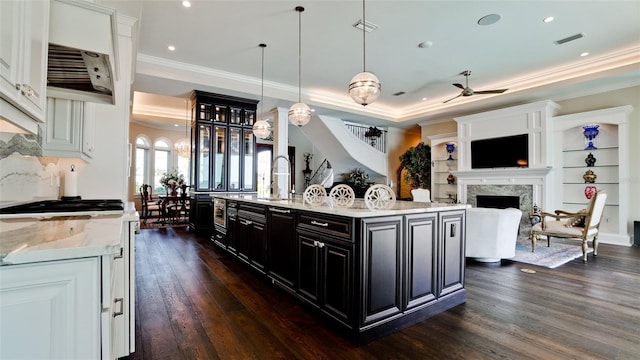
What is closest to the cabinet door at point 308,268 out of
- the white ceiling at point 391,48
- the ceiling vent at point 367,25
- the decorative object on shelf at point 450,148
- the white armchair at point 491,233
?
the white armchair at point 491,233

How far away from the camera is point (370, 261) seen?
2.12m

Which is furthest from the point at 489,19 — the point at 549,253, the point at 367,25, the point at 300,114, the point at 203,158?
the point at 203,158

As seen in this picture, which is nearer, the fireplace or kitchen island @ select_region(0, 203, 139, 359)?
kitchen island @ select_region(0, 203, 139, 359)

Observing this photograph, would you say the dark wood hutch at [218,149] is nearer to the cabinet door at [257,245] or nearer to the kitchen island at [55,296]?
the cabinet door at [257,245]

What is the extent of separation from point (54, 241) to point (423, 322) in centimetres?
246

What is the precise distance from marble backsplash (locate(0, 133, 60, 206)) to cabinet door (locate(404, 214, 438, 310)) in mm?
2738

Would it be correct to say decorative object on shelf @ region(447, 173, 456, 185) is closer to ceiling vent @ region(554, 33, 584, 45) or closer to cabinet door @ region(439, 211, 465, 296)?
ceiling vent @ region(554, 33, 584, 45)

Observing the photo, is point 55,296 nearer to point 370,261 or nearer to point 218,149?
point 370,261

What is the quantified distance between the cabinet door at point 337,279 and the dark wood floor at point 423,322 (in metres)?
0.18

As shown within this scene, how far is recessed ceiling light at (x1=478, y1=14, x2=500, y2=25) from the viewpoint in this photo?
13.0 feet

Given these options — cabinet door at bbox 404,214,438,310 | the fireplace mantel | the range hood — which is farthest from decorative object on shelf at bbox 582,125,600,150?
the range hood

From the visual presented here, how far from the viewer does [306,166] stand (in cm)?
1257

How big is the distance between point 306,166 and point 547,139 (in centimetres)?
836

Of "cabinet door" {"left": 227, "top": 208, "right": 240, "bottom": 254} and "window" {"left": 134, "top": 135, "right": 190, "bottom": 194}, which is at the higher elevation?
"window" {"left": 134, "top": 135, "right": 190, "bottom": 194}
